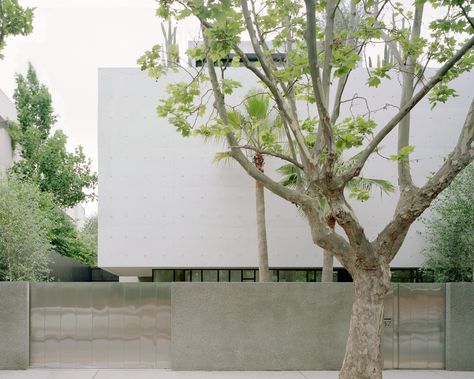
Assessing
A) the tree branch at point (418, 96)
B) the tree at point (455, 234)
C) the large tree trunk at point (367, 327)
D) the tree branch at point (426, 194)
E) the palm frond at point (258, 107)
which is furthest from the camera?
the palm frond at point (258, 107)

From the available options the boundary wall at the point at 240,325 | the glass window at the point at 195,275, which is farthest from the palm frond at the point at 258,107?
the glass window at the point at 195,275

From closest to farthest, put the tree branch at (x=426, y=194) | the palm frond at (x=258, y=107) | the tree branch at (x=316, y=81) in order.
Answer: the tree branch at (x=316, y=81) < the tree branch at (x=426, y=194) < the palm frond at (x=258, y=107)

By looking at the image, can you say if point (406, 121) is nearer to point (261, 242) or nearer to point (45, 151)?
point (261, 242)

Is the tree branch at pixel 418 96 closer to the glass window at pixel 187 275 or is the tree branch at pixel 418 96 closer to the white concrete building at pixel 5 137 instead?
the glass window at pixel 187 275

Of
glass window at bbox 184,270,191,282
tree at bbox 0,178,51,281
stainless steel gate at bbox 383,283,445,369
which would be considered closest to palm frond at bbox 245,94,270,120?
stainless steel gate at bbox 383,283,445,369

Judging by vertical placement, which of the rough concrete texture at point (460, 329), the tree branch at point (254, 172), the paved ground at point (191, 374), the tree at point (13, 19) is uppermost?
the tree at point (13, 19)

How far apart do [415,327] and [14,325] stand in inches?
319

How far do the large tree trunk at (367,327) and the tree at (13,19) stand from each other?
764 cm

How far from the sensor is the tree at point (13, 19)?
11.0m

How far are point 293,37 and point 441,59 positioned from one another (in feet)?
10.2

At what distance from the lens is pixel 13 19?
11.2 metres

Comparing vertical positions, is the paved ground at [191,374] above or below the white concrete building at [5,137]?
below

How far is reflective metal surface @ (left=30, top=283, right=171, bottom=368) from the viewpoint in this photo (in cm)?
1187

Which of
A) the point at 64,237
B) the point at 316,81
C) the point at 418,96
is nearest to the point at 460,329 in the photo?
the point at 418,96
